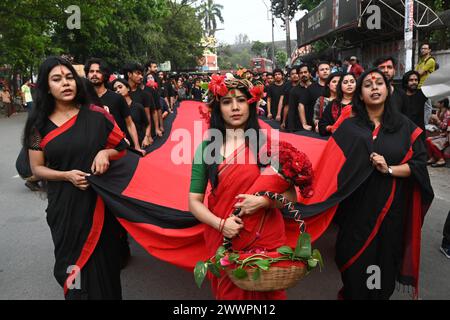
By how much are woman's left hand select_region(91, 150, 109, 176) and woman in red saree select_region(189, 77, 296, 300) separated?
0.70 metres

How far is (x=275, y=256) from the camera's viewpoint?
2.11 m

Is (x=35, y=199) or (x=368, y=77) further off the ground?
(x=368, y=77)

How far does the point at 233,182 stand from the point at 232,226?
0.23 metres

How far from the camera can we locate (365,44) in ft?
59.0

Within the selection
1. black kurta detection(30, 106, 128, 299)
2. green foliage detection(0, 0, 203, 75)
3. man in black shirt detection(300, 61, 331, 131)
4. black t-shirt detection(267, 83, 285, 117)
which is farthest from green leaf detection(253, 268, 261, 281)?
green foliage detection(0, 0, 203, 75)

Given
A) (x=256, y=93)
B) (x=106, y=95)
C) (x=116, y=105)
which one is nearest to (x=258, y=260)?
(x=256, y=93)

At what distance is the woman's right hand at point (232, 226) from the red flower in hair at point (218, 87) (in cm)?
67

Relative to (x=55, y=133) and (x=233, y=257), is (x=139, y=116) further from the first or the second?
(x=233, y=257)

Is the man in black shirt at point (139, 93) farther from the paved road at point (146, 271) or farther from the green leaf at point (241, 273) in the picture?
the green leaf at point (241, 273)

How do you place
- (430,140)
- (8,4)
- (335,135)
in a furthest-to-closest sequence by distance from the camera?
(8,4) → (430,140) → (335,135)

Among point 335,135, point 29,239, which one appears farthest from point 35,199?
point 335,135
